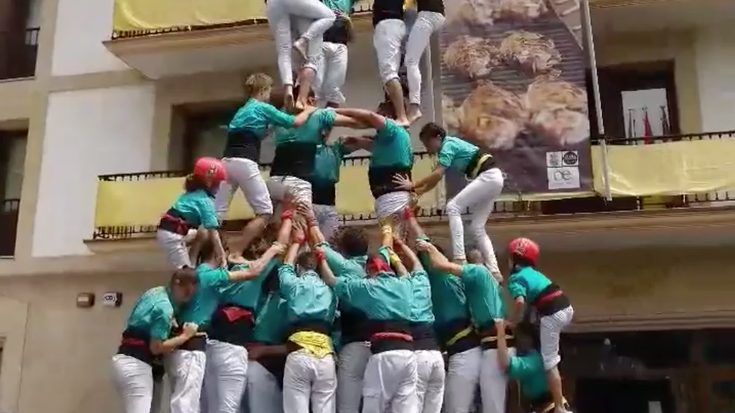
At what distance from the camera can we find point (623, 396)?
12711 mm

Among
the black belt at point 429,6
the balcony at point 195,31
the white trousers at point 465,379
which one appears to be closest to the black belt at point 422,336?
the white trousers at point 465,379

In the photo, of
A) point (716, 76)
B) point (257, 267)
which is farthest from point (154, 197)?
point (716, 76)

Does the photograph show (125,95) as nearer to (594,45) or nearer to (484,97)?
(484,97)

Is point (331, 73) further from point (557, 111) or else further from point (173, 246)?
point (557, 111)

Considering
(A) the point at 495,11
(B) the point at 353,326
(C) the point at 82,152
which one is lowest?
(B) the point at 353,326

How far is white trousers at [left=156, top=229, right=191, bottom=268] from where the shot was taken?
23.6 ft

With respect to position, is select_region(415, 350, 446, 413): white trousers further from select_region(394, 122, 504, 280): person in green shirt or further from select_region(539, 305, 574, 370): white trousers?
select_region(394, 122, 504, 280): person in green shirt

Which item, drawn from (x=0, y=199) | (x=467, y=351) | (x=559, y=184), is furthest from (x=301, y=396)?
(x=0, y=199)

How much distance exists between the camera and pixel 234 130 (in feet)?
25.6

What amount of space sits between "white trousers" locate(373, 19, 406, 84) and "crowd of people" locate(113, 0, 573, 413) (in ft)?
2.28

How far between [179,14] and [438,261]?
29.7 feet

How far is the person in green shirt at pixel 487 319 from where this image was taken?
275 inches

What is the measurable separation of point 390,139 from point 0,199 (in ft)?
34.9

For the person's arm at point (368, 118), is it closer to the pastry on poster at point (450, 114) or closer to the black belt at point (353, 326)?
the black belt at point (353, 326)
